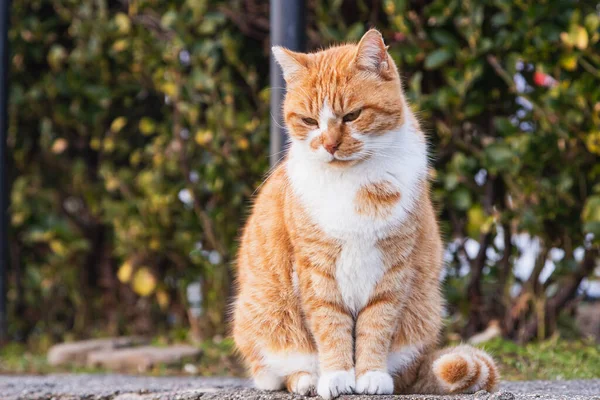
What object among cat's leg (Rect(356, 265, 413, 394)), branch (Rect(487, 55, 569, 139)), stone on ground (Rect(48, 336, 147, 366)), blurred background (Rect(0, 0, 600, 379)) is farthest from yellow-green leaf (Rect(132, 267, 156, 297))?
cat's leg (Rect(356, 265, 413, 394))

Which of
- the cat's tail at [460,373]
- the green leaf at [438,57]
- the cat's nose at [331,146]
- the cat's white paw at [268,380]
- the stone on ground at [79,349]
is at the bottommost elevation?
the stone on ground at [79,349]

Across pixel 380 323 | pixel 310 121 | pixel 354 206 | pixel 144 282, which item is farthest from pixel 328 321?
pixel 144 282

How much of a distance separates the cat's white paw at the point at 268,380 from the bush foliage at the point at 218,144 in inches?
67.3

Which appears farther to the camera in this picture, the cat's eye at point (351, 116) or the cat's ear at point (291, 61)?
the cat's ear at point (291, 61)

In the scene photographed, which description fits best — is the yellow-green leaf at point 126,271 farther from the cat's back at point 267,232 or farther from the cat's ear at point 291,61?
the cat's ear at point 291,61

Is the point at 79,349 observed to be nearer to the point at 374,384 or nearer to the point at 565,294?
the point at 565,294

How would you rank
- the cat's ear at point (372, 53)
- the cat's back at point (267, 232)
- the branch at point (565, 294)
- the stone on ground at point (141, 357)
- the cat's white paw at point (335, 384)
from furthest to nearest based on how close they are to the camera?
the stone on ground at point (141, 357) → the branch at point (565, 294) → the cat's back at point (267, 232) → the cat's ear at point (372, 53) → the cat's white paw at point (335, 384)

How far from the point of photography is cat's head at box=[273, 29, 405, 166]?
2.39 metres

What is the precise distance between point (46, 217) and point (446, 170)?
2.86m

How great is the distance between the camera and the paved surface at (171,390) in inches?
93.0

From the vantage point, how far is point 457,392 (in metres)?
2.41

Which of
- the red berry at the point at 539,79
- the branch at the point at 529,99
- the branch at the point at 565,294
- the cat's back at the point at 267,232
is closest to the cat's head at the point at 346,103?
the cat's back at the point at 267,232

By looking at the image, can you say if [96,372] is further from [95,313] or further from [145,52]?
[145,52]

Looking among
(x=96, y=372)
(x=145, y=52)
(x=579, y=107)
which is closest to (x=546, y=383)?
(x=579, y=107)
